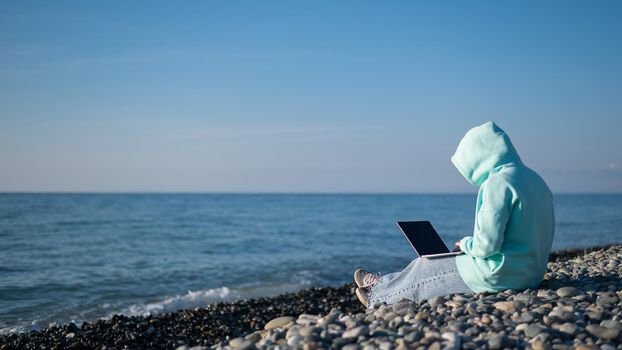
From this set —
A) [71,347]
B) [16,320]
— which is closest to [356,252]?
[16,320]

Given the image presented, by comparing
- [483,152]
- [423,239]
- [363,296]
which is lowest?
[363,296]

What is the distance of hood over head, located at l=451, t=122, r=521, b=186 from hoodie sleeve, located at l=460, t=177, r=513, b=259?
365mm

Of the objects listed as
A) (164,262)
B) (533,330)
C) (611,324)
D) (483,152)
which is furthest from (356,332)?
(164,262)

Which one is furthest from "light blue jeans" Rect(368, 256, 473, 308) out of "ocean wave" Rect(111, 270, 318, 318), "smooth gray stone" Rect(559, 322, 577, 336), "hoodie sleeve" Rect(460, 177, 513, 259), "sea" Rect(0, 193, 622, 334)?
"sea" Rect(0, 193, 622, 334)

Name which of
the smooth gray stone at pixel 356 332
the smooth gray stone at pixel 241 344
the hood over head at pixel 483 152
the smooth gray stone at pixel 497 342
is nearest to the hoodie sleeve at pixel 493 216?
the hood over head at pixel 483 152

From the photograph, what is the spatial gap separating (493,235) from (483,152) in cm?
89

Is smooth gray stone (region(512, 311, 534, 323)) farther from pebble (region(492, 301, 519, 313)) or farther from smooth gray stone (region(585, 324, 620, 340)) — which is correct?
smooth gray stone (region(585, 324, 620, 340))

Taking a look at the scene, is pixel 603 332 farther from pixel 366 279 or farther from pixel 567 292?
pixel 366 279

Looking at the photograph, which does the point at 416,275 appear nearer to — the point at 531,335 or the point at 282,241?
the point at 531,335

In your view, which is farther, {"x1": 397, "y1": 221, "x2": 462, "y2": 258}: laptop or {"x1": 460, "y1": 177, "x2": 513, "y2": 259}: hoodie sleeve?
{"x1": 397, "y1": 221, "x2": 462, "y2": 258}: laptop

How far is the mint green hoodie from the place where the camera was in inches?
190

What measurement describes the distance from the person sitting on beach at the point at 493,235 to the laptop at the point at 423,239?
0.13m

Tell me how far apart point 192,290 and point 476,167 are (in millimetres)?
8534

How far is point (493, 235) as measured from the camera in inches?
190
